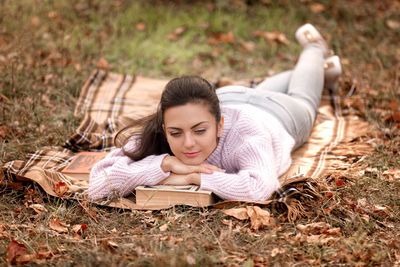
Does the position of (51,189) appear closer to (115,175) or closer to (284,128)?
(115,175)

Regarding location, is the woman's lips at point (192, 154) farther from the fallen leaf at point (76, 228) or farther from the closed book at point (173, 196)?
the fallen leaf at point (76, 228)

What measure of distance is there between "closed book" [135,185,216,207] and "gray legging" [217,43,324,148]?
45.0 inches

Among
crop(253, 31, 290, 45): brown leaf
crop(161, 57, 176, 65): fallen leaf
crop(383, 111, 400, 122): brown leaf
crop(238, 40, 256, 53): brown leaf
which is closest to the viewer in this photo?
crop(383, 111, 400, 122): brown leaf

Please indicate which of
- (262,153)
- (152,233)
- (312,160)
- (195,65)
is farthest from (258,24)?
(152,233)

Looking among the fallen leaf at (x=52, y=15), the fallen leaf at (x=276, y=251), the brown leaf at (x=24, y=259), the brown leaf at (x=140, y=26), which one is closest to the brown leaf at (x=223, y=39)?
the brown leaf at (x=140, y=26)

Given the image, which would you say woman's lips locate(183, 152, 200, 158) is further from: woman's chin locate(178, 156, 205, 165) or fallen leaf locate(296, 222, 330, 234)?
fallen leaf locate(296, 222, 330, 234)

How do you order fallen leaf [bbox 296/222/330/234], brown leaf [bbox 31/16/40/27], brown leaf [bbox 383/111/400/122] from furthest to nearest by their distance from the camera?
brown leaf [bbox 31/16/40/27] → brown leaf [bbox 383/111/400/122] → fallen leaf [bbox 296/222/330/234]

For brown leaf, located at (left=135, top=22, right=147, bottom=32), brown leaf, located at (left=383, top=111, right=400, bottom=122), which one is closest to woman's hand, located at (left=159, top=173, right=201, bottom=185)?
brown leaf, located at (left=383, top=111, right=400, bottom=122)

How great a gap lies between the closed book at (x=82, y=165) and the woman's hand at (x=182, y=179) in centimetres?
80

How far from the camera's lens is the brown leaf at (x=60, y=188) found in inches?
124

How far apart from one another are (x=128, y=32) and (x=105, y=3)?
88 cm

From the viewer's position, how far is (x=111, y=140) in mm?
4176

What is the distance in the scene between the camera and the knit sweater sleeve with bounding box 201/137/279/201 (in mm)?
2902

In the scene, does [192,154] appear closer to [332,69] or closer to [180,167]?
[180,167]
